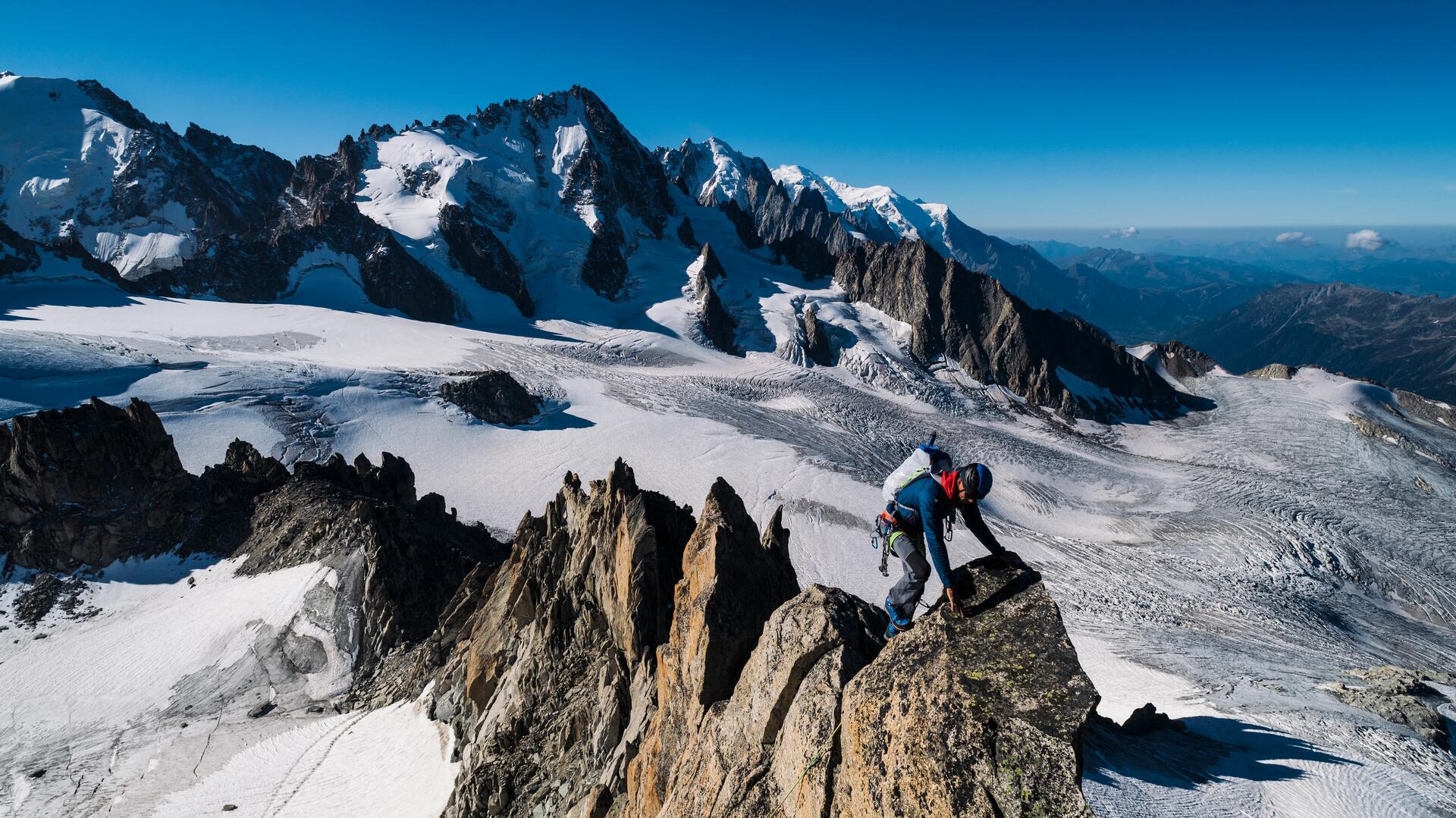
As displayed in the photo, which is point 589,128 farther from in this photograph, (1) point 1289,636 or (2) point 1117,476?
(1) point 1289,636

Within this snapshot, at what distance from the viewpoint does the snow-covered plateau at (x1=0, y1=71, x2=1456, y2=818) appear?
64.6 ft

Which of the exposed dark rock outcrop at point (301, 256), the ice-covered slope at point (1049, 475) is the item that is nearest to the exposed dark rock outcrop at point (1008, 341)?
the ice-covered slope at point (1049, 475)

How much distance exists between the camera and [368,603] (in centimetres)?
2523

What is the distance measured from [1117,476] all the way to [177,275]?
119563mm

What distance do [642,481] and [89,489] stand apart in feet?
109

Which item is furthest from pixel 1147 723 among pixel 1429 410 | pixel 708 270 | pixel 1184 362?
pixel 1184 362

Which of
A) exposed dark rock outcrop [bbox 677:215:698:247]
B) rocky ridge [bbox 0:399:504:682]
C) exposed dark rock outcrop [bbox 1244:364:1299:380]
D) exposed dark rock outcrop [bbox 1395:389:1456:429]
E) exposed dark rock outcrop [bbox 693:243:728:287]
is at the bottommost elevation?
exposed dark rock outcrop [bbox 1395:389:1456:429]

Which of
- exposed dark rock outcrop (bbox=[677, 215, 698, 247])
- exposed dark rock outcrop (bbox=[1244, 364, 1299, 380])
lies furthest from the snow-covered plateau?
exposed dark rock outcrop (bbox=[1244, 364, 1299, 380])

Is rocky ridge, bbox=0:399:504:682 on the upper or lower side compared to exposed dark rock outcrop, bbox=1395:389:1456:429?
upper

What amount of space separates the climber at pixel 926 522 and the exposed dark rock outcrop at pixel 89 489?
39.3 meters

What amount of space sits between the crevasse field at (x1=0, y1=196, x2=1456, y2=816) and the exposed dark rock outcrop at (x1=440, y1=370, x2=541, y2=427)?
1.50 m

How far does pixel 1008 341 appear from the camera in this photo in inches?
3617

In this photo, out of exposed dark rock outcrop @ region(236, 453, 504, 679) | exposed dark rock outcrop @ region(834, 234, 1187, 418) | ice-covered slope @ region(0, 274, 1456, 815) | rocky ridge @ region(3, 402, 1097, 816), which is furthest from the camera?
exposed dark rock outcrop @ region(834, 234, 1187, 418)

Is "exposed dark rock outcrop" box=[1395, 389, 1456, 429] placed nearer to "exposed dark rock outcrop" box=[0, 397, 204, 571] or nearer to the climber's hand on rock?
the climber's hand on rock
